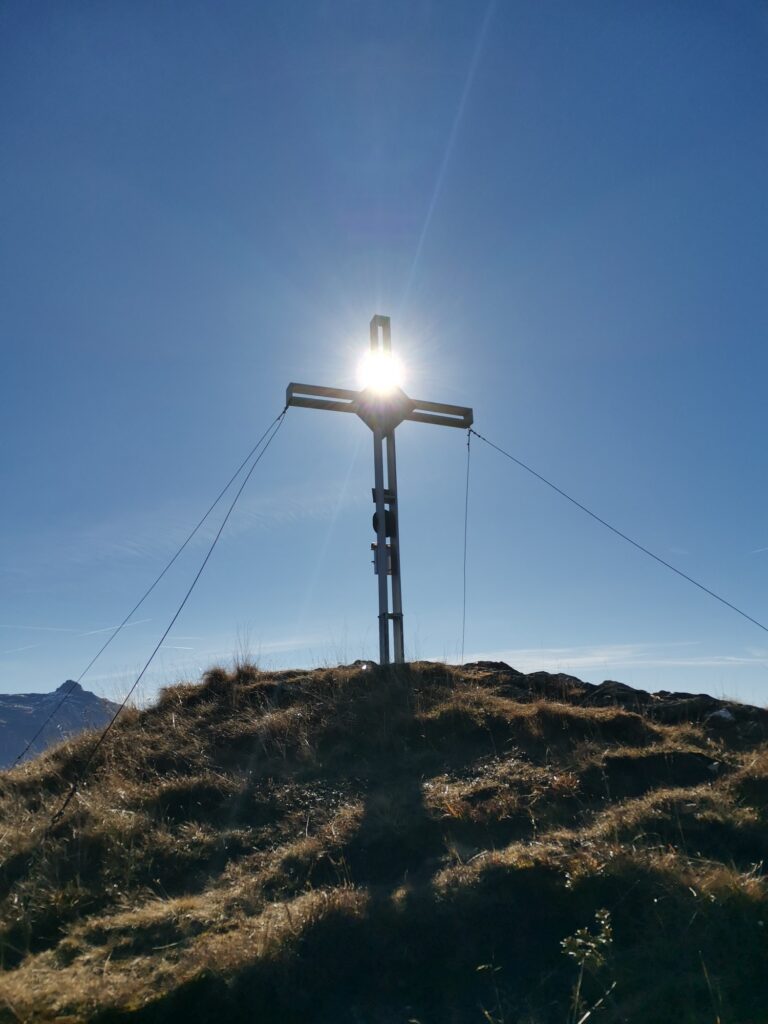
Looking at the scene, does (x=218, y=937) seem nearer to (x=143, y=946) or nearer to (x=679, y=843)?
(x=143, y=946)

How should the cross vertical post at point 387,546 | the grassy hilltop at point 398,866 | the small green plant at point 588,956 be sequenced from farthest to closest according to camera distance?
1. the cross vertical post at point 387,546
2. the grassy hilltop at point 398,866
3. the small green plant at point 588,956

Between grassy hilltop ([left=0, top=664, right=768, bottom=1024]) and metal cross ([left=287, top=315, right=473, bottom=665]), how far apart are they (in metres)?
1.62

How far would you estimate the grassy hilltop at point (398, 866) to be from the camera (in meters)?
4.46

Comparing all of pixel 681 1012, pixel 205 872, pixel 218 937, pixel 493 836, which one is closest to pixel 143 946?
pixel 218 937

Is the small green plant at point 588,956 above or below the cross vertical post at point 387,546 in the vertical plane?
below

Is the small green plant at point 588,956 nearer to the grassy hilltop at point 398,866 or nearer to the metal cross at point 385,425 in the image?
the grassy hilltop at point 398,866

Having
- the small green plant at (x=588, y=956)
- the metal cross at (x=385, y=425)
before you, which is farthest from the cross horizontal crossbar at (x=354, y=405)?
the small green plant at (x=588, y=956)

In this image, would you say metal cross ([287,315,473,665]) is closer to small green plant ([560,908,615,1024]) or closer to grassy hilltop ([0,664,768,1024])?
grassy hilltop ([0,664,768,1024])

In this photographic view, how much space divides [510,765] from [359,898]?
2.77m

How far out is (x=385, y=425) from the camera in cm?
1154

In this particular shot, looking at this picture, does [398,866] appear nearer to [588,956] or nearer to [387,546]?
[588,956]

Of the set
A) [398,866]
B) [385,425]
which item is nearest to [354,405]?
[385,425]

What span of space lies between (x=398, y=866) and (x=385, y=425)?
693 centimetres

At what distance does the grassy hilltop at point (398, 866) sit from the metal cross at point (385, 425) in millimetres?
1621
